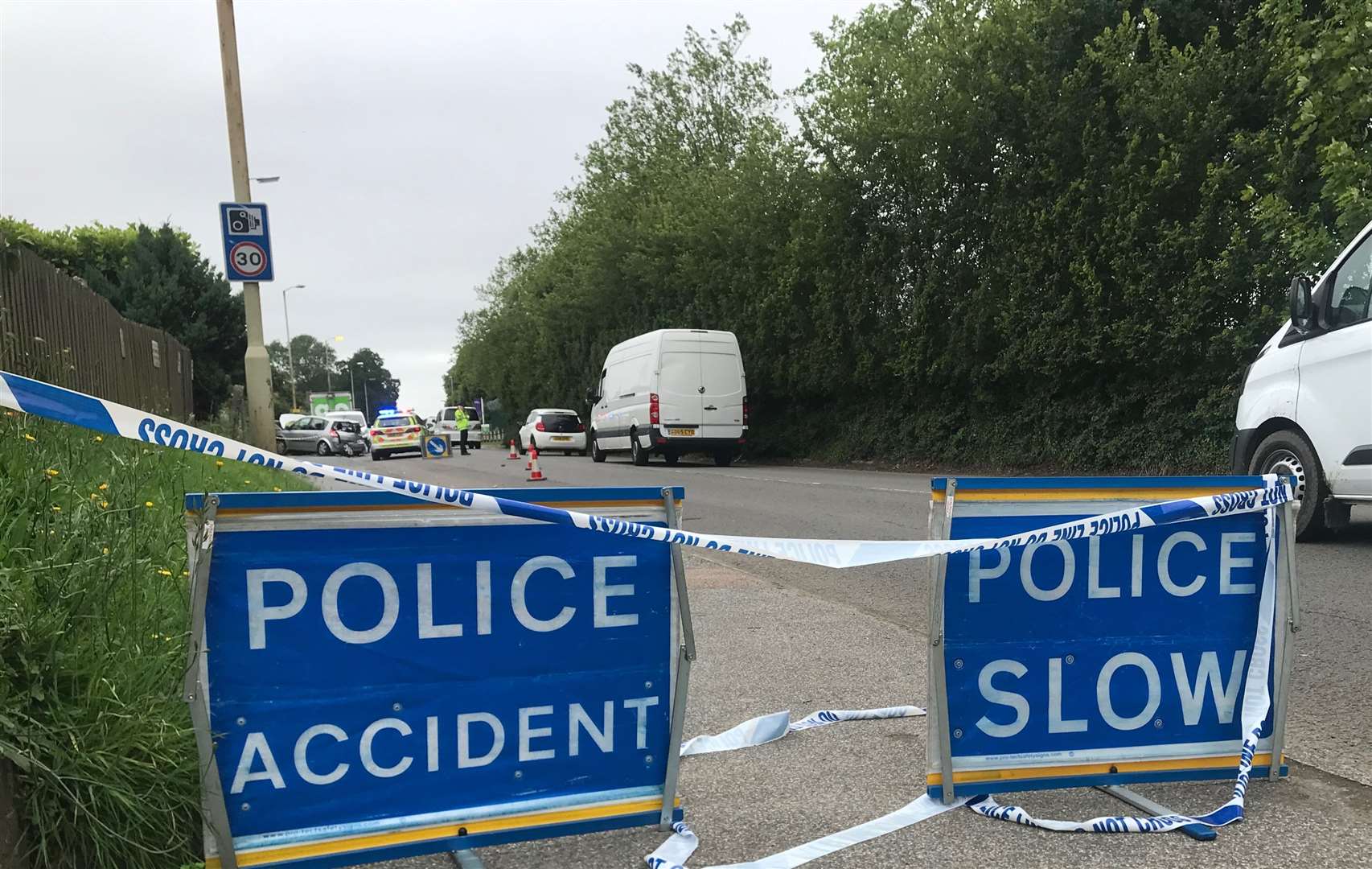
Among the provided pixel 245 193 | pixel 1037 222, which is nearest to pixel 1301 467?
pixel 1037 222

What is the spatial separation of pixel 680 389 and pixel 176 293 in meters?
17.0

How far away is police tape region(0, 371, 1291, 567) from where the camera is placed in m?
2.36

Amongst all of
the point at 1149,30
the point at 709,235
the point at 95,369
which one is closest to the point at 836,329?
the point at 709,235

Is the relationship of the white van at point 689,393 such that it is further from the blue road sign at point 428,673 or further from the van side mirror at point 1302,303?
the blue road sign at point 428,673

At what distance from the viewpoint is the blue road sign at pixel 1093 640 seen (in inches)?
121

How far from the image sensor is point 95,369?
1020cm

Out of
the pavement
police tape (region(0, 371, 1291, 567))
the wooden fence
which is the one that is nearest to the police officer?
the wooden fence

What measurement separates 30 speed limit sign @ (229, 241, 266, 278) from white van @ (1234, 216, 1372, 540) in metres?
10.8

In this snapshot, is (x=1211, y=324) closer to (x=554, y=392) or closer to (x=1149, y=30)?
(x=1149, y=30)

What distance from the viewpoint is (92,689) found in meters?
2.69

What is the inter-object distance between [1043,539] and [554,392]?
1694 inches

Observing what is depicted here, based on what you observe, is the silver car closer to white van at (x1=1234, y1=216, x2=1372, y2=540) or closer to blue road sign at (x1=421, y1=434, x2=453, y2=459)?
blue road sign at (x1=421, y1=434, x2=453, y2=459)

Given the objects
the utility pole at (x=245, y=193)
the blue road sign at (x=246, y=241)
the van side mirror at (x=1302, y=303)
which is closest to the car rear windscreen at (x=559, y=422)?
the utility pole at (x=245, y=193)

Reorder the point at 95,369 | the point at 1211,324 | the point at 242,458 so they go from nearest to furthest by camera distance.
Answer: the point at 242,458, the point at 95,369, the point at 1211,324
